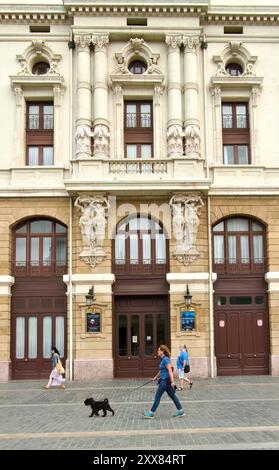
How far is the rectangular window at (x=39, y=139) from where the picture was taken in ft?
83.7

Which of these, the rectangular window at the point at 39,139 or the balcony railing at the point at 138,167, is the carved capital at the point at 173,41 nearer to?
the balcony railing at the point at 138,167

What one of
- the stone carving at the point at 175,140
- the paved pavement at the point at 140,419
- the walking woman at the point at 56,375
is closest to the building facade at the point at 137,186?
the stone carving at the point at 175,140

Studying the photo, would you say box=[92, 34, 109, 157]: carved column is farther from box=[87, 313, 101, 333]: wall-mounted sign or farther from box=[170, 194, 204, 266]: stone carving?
box=[87, 313, 101, 333]: wall-mounted sign

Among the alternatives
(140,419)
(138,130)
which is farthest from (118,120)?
(140,419)

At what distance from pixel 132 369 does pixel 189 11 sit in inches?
665

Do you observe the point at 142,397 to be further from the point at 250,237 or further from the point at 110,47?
the point at 110,47

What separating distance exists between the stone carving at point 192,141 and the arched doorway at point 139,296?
12.1 feet

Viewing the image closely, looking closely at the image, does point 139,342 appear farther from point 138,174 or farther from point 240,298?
point 138,174

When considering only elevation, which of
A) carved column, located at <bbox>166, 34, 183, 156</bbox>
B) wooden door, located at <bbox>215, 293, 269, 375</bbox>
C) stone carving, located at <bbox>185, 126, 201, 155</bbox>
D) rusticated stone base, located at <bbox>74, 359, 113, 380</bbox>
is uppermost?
carved column, located at <bbox>166, 34, 183, 156</bbox>

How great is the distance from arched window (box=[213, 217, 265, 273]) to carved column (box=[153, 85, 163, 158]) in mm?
4517

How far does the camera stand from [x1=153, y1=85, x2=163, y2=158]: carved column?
82.2 ft

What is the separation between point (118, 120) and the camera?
25.3 meters

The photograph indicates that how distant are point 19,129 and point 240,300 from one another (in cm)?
1304

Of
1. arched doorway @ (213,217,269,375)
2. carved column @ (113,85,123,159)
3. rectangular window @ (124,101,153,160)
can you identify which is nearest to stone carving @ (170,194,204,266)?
arched doorway @ (213,217,269,375)
